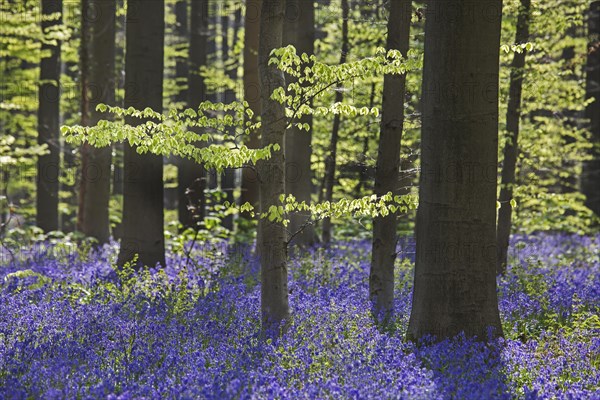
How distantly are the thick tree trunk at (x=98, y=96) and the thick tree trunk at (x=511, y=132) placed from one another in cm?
904

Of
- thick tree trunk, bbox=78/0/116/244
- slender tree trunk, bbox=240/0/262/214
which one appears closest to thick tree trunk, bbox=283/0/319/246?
slender tree trunk, bbox=240/0/262/214

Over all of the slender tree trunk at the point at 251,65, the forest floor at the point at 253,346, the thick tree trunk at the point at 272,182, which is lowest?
the forest floor at the point at 253,346

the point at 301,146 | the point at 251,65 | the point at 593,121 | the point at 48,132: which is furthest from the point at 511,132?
the point at 48,132

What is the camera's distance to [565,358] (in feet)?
21.1

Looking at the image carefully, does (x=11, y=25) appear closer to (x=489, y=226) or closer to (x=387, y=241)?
(x=387, y=241)

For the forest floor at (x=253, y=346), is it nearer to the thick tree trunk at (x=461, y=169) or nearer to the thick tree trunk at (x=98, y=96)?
the thick tree trunk at (x=461, y=169)

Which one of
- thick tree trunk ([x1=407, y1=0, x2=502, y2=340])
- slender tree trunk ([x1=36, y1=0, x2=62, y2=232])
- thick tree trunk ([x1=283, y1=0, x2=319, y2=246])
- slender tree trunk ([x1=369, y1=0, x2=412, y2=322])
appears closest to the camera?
thick tree trunk ([x1=407, y1=0, x2=502, y2=340])

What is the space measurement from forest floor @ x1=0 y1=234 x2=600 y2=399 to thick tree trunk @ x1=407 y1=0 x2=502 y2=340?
334mm

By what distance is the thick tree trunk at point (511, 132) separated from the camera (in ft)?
38.6

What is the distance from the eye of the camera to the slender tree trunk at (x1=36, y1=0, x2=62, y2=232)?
68.3 feet

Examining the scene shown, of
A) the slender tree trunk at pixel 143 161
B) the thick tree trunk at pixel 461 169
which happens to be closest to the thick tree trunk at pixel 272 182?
the thick tree trunk at pixel 461 169

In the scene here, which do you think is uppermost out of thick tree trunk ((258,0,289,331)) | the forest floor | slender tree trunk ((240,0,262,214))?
slender tree trunk ((240,0,262,214))

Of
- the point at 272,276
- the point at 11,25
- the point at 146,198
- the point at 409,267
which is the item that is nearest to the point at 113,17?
the point at 11,25

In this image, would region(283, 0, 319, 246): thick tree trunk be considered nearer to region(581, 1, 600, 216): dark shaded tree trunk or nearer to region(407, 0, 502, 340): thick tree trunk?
region(407, 0, 502, 340): thick tree trunk
